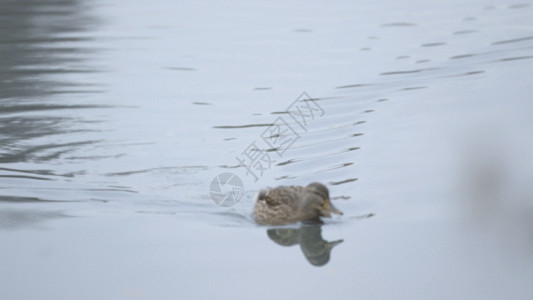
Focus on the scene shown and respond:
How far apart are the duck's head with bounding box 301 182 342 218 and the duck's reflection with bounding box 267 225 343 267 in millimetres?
179

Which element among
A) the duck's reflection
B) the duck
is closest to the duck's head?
the duck

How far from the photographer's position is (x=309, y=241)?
7426 mm

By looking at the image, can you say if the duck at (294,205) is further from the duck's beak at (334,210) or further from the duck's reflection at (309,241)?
the duck's reflection at (309,241)

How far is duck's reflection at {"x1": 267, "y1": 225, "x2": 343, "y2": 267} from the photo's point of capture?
6.90 meters

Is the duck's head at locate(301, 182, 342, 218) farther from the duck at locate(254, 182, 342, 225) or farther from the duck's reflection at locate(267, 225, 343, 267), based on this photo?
the duck's reflection at locate(267, 225, 343, 267)

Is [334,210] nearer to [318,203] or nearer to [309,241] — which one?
[318,203]

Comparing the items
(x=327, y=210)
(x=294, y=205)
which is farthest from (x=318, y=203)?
(x=294, y=205)

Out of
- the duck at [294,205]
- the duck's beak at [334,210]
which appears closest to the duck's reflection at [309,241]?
the duck at [294,205]

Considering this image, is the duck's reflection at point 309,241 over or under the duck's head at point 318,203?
under

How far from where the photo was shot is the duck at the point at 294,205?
7605mm

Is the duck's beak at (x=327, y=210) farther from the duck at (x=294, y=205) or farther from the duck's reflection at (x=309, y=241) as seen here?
the duck's reflection at (x=309, y=241)

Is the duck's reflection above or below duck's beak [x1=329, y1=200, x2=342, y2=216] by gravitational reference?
below

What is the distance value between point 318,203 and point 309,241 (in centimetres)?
36

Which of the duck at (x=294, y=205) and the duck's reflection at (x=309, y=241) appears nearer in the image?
the duck's reflection at (x=309, y=241)
